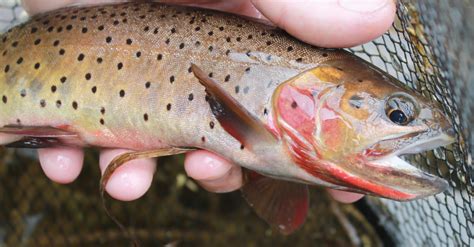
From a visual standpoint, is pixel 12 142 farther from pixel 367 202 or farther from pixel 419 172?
pixel 367 202

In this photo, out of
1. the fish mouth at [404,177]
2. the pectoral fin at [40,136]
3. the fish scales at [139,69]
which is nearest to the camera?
the fish mouth at [404,177]

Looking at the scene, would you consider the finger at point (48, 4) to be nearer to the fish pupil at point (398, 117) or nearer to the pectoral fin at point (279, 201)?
the pectoral fin at point (279, 201)

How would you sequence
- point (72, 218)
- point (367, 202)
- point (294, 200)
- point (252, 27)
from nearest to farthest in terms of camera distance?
point (252, 27), point (294, 200), point (367, 202), point (72, 218)

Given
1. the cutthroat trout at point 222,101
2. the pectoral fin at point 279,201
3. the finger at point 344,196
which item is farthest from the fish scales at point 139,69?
the finger at point 344,196

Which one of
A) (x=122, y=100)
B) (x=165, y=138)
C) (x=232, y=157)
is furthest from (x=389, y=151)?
(x=122, y=100)

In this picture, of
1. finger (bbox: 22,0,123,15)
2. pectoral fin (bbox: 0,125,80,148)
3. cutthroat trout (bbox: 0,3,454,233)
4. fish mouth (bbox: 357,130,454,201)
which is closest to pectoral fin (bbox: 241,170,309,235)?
cutthroat trout (bbox: 0,3,454,233)

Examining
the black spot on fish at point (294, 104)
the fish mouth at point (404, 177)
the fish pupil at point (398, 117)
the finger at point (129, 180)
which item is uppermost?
the black spot on fish at point (294, 104)
